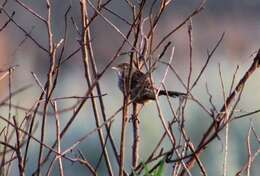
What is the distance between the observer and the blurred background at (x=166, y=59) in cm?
686

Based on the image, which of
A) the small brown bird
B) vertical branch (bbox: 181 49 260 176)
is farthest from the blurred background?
vertical branch (bbox: 181 49 260 176)

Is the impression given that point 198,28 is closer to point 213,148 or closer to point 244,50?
point 244,50

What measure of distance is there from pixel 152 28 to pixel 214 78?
5616mm

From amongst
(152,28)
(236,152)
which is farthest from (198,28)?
(152,28)

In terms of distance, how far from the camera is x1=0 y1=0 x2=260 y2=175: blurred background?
6.86 meters

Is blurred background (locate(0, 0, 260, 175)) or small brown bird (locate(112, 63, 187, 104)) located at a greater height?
blurred background (locate(0, 0, 260, 175))

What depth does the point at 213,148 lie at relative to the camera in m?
7.46

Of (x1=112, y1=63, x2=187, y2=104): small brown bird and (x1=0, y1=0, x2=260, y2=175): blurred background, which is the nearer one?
(x1=112, y1=63, x2=187, y2=104): small brown bird

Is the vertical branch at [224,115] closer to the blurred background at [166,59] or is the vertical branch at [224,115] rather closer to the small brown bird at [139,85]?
the small brown bird at [139,85]

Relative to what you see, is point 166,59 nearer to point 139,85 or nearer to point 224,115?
point 139,85

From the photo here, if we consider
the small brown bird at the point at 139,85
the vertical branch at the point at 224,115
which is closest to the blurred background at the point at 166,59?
the small brown bird at the point at 139,85

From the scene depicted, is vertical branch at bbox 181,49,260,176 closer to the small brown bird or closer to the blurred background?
the small brown bird

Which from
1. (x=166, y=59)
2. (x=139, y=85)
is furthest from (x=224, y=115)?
(x=166, y=59)

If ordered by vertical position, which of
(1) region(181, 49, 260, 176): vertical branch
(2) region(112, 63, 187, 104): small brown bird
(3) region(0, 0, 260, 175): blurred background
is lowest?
(1) region(181, 49, 260, 176): vertical branch
